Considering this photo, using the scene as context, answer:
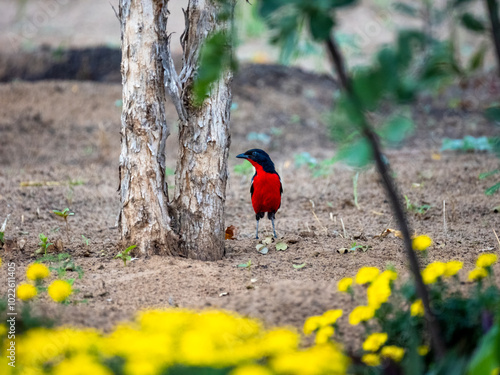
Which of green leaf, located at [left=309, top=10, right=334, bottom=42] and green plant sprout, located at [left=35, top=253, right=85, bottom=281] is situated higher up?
green leaf, located at [left=309, top=10, right=334, bottom=42]

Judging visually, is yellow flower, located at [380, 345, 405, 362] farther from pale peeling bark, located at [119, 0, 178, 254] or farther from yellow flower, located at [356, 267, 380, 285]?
pale peeling bark, located at [119, 0, 178, 254]

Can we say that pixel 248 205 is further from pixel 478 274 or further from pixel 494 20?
pixel 494 20

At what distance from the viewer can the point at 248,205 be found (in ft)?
20.1

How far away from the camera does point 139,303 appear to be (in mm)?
3080

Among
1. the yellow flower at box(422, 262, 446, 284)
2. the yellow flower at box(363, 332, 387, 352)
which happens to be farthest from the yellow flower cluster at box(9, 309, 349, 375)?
the yellow flower at box(422, 262, 446, 284)

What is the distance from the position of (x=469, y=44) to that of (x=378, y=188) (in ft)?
46.1

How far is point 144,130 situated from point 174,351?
2.28m

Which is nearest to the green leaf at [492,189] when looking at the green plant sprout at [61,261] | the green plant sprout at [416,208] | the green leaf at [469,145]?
the green plant sprout at [416,208]

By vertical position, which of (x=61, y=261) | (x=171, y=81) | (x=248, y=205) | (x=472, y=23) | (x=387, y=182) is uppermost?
(x=171, y=81)

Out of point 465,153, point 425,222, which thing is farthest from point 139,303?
point 465,153

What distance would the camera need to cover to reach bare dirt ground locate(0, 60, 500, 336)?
315cm

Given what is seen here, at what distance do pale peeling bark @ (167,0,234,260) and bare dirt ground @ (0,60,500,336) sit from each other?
22 cm

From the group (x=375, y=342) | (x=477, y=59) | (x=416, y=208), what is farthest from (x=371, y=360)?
(x=416, y=208)

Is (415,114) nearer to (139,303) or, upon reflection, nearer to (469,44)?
(469,44)
